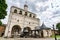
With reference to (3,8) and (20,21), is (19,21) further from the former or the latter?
(3,8)

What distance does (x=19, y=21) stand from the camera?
39.7 meters

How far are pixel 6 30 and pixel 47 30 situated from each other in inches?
502

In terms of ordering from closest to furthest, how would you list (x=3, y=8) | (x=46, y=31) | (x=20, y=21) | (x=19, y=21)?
(x=3, y=8), (x=46, y=31), (x=19, y=21), (x=20, y=21)

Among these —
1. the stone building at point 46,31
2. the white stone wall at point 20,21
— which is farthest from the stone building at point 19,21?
the stone building at point 46,31

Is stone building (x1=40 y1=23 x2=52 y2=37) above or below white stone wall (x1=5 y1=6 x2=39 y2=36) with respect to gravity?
below

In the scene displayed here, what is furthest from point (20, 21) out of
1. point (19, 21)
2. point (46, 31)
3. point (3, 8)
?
point (3, 8)

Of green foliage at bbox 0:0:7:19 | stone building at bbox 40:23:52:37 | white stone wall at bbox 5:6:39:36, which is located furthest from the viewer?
stone building at bbox 40:23:52:37

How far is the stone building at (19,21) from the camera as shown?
36.6 meters

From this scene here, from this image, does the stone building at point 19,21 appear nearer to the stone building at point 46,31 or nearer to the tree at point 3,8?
the stone building at point 46,31

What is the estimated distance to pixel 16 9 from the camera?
132ft

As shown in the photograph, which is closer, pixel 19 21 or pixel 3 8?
pixel 3 8

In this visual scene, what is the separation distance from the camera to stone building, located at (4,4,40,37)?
120ft

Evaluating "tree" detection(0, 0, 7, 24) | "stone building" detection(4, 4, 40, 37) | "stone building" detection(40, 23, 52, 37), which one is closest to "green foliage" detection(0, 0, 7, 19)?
"tree" detection(0, 0, 7, 24)

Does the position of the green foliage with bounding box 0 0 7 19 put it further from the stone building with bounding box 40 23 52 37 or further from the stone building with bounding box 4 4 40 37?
the stone building with bounding box 40 23 52 37
